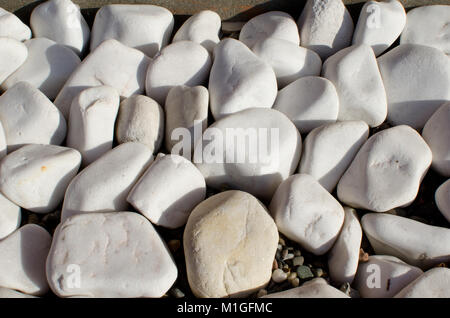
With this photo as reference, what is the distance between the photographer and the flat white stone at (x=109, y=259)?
4.00 ft

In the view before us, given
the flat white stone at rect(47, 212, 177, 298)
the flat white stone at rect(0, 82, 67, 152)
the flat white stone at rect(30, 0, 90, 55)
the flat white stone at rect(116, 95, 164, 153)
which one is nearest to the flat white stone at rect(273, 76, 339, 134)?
the flat white stone at rect(116, 95, 164, 153)

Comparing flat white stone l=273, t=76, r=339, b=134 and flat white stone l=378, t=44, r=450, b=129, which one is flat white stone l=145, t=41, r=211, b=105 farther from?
flat white stone l=378, t=44, r=450, b=129

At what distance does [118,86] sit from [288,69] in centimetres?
59

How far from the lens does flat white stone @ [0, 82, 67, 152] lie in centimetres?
155

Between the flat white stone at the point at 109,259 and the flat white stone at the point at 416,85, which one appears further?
the flat white stone at the point at 416,85

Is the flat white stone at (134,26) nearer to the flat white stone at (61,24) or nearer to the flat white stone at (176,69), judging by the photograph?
the flat white stone at (61,24)

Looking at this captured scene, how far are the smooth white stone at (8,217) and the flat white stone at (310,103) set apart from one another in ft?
2.85

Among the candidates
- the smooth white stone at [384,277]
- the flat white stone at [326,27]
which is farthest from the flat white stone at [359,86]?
the smooth white stone at [384,277]

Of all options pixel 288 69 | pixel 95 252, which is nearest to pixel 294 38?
pixel 288 69

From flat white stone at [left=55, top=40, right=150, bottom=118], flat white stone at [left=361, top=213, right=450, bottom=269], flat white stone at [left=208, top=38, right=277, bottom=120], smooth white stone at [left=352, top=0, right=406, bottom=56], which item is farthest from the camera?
smooth white stone at [left=352, top=0, right=406, bottom=56]

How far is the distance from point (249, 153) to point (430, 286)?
594mm

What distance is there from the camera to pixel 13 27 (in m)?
1.85

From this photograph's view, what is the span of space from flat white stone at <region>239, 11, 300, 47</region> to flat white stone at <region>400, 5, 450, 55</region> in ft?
1.42

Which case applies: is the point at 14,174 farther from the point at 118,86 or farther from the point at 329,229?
the point at 329,229
